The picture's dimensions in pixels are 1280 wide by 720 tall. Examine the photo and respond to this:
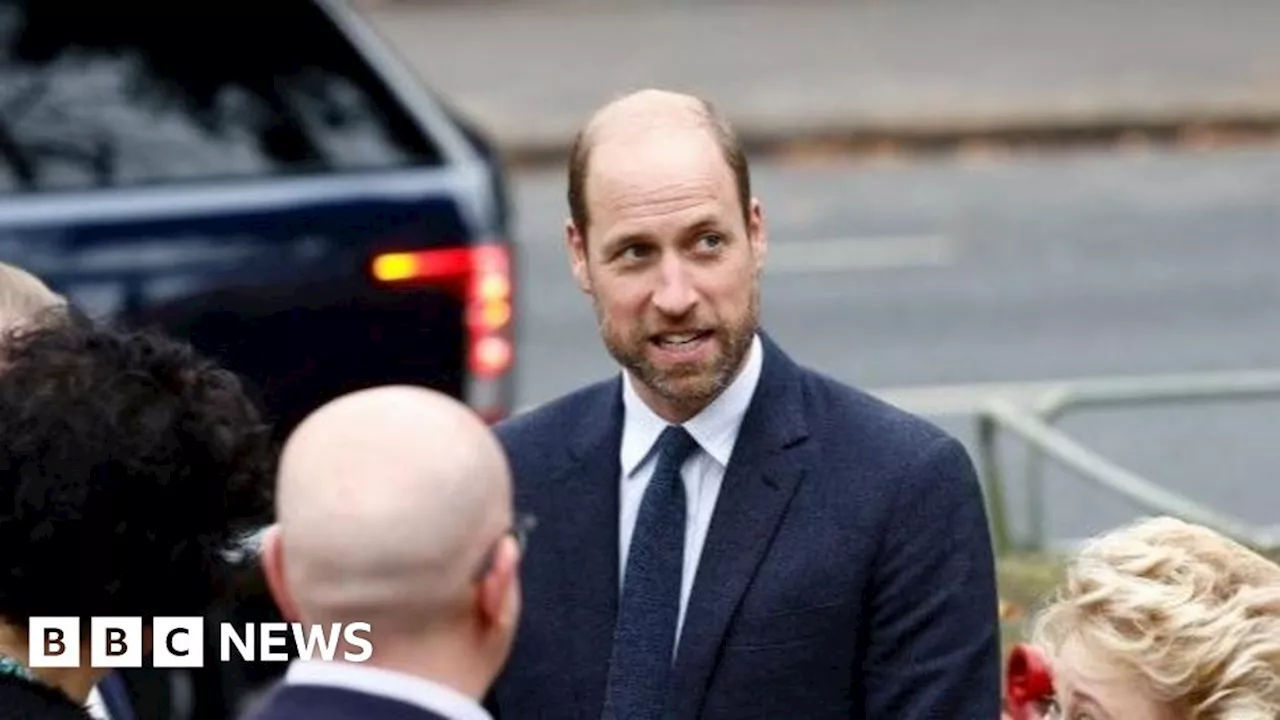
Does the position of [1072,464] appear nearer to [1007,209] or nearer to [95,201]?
[95,201]

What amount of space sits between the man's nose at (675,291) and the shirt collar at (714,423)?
0.15m

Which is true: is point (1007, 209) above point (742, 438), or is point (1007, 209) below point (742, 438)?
below

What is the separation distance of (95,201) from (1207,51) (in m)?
15.3

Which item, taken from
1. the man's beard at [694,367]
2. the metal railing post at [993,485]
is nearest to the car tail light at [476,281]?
the metal railing post at [993,485]

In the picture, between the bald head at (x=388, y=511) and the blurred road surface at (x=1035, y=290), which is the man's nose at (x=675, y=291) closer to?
the bald head at (x=388, y=511)

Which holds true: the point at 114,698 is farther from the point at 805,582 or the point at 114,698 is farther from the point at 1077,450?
the point at 1077,450

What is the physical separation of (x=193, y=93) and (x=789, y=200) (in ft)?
35.3

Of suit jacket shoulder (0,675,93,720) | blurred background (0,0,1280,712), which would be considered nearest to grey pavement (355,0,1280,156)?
blurred background (0,0,1280,712)

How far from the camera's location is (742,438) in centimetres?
411

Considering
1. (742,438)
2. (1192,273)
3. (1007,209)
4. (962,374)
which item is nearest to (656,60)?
(1007,209)

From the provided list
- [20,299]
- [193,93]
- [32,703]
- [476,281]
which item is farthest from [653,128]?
[193,93]

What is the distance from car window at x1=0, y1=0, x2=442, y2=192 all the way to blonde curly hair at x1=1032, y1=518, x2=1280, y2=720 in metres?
3.94

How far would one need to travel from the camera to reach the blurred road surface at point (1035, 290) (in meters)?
12.2

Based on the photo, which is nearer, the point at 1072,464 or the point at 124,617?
the point at 124,617
